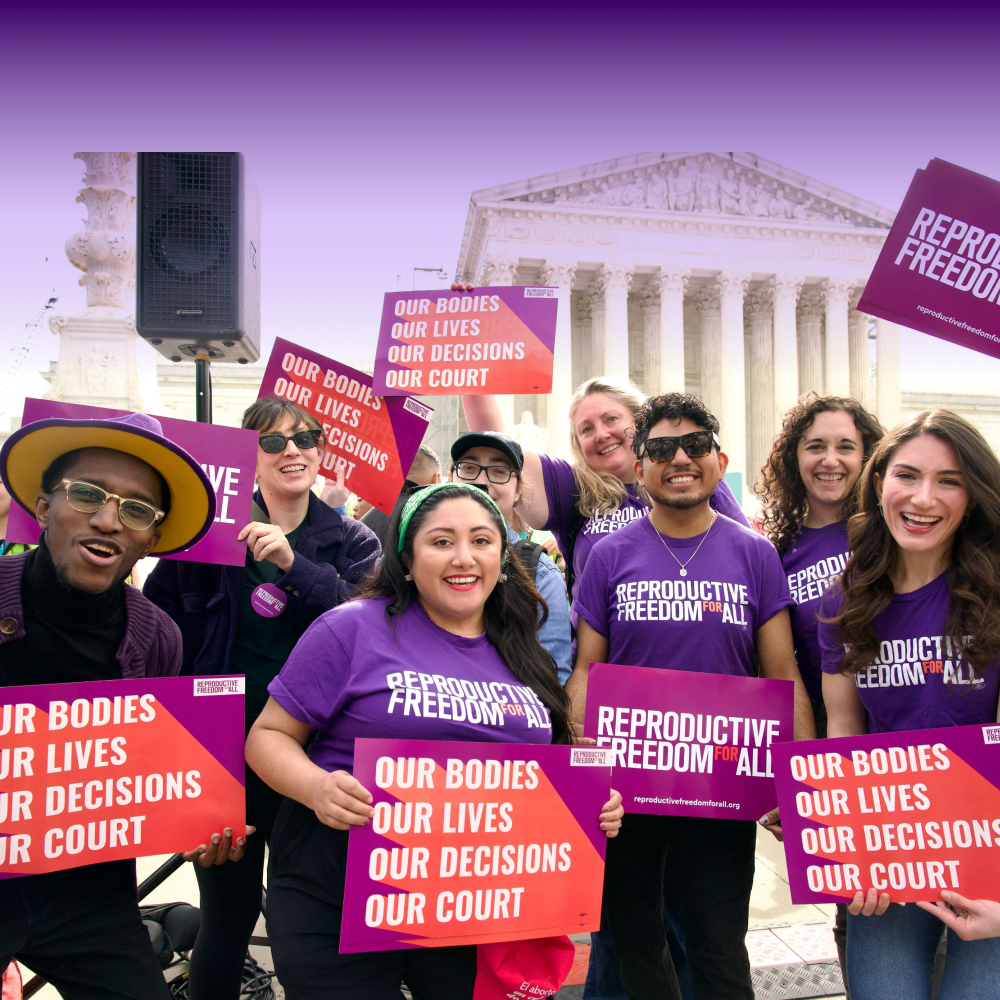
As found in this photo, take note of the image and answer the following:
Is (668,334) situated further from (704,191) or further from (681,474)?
(681,474)

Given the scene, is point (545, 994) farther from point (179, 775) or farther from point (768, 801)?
point (179, 775)

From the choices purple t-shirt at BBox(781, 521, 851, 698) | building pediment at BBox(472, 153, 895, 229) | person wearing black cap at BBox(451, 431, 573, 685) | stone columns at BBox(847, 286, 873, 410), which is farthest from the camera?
stone columns at BBox(847, 286, 873, 410)

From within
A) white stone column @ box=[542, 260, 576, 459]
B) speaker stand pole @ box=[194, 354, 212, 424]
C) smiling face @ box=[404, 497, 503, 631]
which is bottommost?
smiling face @ box=[404, 497, 503, 631]

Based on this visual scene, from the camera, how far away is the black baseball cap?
320cm

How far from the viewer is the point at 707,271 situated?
3644cm

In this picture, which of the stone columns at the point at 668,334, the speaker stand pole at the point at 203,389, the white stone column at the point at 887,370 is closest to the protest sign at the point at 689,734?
the speaker stand pole at the point at 203,389

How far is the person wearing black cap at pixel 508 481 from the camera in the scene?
2.88m

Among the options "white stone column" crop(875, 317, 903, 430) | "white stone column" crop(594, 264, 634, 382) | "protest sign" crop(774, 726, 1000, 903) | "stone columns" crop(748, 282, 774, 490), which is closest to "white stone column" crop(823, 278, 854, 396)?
"white stone column" crop(875, 317, 903, 430)

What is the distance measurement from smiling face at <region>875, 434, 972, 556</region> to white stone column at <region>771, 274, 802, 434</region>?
1406 inches

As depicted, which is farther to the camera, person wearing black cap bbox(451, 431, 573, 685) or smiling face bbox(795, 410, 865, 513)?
smiling face bbox(795, 410, 865, 513)

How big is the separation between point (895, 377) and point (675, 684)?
3927 centimetres

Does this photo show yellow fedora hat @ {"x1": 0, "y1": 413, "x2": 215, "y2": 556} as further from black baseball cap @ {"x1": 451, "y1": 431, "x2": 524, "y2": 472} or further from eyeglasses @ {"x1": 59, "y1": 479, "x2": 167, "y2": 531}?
black baseball cap @ {"x1": 451, "y1": 431, "x2": 524, "y2": 472}

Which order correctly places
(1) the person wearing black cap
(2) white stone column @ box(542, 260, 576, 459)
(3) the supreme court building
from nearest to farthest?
(1) the person wearing black cap
(2) white stone column @ box(542, 260, 576, 459)
(3) the supreme court building

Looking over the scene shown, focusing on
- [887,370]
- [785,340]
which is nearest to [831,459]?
[785,340]
